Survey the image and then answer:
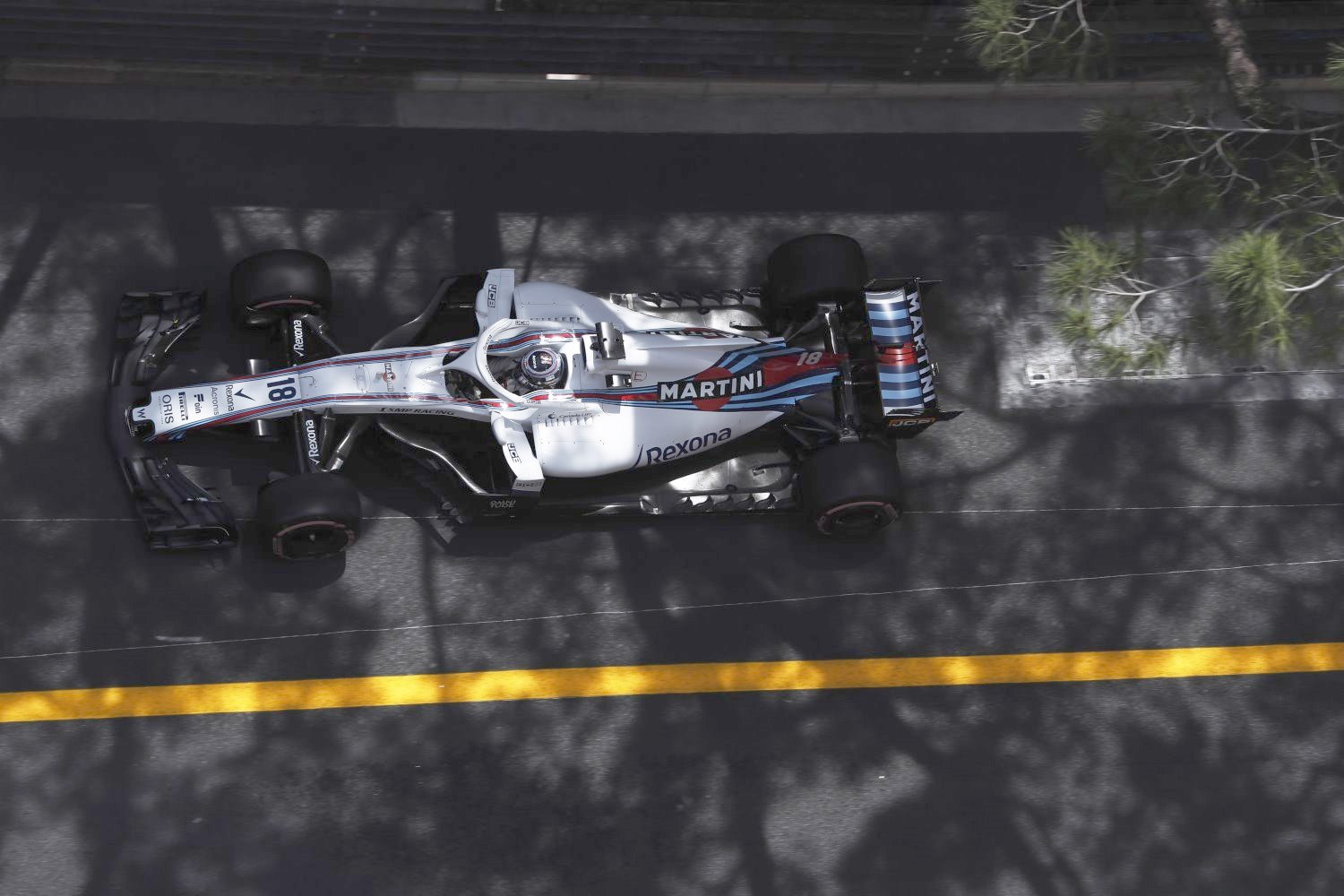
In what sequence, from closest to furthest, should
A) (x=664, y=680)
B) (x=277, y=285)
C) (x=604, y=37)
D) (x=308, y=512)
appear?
1. (x=308, y=512)
2. (x=277, y=285)
3. (x=664, y=680)
4. (x=604, y=37)

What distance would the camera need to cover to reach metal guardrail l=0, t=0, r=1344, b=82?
420 inches

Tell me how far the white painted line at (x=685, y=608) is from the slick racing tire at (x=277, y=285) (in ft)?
7.33

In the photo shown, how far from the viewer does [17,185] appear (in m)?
10.9

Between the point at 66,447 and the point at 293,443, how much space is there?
1691 millimetres

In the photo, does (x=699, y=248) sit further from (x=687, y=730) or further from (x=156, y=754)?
(x=156, y=754)

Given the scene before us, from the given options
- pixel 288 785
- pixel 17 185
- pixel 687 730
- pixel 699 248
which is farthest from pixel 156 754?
pixel 699 248

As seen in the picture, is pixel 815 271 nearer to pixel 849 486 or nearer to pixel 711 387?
pixel 711 387

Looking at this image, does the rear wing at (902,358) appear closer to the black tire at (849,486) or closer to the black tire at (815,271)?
the black tire at (815,271)

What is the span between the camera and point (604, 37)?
11.1 metres

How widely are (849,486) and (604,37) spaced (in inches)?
157

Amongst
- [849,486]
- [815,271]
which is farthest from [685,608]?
[815,271]

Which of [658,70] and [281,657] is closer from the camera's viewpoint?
[281,657]

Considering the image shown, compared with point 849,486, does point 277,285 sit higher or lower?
higher

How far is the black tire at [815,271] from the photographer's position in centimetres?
1023
